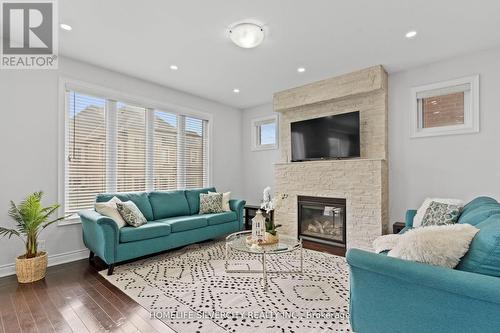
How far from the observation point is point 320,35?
2922 mm

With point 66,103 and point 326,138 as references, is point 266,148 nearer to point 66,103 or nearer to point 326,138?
point 326,138

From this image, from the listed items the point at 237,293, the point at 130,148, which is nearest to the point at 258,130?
the point at 130,148

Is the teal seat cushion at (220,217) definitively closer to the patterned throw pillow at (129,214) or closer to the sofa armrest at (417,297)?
the patterned throw pillow at (129,214)

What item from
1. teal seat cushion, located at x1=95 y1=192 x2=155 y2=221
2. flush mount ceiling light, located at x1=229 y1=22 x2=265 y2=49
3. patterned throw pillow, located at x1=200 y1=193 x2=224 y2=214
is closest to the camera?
flush mount ceiling light, located at x1=229 y1=22 x2=265 y2=49

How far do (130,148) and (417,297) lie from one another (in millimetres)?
4283

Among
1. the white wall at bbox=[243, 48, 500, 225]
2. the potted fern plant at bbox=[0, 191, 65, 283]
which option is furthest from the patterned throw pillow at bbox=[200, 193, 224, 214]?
the white wall at bbox=[243, 48, 500, 225]

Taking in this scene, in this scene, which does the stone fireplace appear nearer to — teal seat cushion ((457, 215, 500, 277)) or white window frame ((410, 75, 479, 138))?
white window frame ((410, 75, 479, 138))

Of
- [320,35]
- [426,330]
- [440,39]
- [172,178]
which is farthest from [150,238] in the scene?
[440,39]

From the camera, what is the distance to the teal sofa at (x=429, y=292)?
114 centimetres

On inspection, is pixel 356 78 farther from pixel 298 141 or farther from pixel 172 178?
pixel 172 178

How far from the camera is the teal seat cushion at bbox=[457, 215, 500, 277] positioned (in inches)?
47.4

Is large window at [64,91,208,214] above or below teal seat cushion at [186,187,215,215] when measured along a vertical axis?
above

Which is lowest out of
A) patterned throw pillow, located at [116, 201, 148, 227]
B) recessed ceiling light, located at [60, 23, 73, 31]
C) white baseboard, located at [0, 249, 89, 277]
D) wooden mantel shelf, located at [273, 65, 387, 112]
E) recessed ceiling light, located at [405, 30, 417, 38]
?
white baseboard, located at [0, 249, 89, 277]

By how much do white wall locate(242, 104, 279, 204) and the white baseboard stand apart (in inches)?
136
